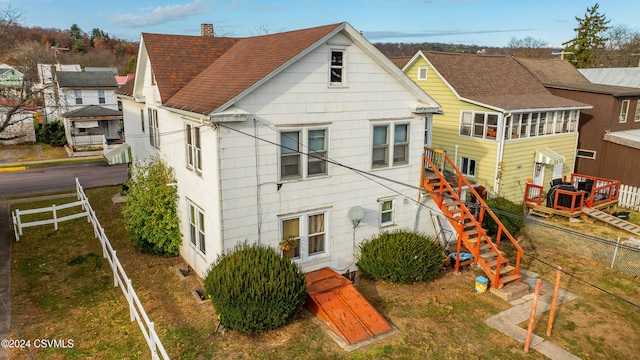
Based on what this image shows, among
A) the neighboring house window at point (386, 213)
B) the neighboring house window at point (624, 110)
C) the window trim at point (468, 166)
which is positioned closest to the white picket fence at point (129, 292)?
the neighboring house window at point (386, 213)

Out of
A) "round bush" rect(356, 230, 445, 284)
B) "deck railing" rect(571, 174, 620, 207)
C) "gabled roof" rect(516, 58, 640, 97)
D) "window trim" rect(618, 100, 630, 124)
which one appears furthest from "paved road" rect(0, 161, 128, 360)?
"window trim" rect(618, 100, 630, 124)

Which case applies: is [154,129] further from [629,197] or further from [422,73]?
[629,197]

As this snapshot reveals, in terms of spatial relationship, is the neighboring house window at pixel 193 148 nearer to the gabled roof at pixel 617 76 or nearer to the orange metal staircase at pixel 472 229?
the orange metal staircase at pixel 472 229

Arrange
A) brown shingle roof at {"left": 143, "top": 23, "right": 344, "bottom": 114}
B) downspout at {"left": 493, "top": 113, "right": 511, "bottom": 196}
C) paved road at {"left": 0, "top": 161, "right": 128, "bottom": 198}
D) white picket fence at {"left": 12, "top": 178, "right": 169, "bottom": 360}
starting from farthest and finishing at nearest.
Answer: paved road at {"left": 0, "top": 161, "right": 128, "bottom": 198}, downspout at {"left": 493, "top": 113, "right": 511, "bottom": 196}, brown shingle roof at {"left": 143, "top": 23, "right": 344, "bottom": 114}, white picket fence at {"left": 12, "top": 178, "right": 169, "bottom": 360}

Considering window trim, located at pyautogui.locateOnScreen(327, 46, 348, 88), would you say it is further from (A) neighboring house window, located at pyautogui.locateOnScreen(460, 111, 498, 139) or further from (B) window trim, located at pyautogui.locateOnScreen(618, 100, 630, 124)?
(B) window trim, located at pyautogui.locateOnScreen(618, 100, 630, 124)

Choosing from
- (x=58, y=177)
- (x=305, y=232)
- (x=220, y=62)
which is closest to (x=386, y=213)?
(x=305, y=232)

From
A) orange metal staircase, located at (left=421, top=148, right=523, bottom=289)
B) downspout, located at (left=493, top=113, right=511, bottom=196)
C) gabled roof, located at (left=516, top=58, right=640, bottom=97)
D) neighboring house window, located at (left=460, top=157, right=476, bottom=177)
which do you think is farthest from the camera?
gabled roof, located at (left=516, top=58, right=640, bottom=97)
